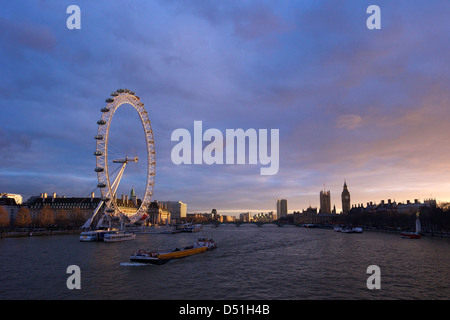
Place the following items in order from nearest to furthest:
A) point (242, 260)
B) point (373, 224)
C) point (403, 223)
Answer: point (242, 260)
point (403, 223)
point (373, 224)

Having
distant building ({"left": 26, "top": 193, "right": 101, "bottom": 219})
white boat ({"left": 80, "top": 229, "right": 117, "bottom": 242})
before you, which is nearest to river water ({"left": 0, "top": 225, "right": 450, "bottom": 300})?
white boat ({"left": 80, "top": 229, "right": 117, "bottom": 242})

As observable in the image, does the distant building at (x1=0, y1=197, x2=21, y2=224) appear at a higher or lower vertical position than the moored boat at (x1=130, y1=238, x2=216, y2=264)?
higher

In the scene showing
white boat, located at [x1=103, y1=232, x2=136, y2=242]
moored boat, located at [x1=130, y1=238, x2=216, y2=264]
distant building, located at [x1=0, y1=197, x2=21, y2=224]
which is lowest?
white boat, located at [x1=103, y1=232, x2=136, y2=242]

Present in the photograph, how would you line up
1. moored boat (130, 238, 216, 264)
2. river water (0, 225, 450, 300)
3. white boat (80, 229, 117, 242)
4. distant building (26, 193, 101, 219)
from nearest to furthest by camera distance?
1. river water (0, 225, 450, 300)
2. moored boat (130, 238, 216, 264)
3. white boat (80, 229, 117, 242)
4. distant building (26, 193, 101, 219)

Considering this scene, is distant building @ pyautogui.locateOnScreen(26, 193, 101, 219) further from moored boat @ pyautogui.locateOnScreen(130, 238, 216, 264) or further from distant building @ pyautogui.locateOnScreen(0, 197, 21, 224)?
moored boat @ pyautogui.locateOnScreen(130, 238, 216, 264)

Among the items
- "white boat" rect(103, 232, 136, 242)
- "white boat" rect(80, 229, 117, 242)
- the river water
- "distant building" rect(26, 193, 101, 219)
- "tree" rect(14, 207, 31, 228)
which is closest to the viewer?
the river water

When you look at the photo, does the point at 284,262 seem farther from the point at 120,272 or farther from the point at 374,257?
the point at 120,272

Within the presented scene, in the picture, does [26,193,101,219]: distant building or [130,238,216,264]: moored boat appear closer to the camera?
[130,238,216,264]: moored boat

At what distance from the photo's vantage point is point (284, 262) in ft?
157

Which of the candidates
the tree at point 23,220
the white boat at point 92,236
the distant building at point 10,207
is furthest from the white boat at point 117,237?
the distant building at point 10,207

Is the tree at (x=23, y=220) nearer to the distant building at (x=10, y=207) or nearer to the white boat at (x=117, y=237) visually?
the distant building at (x=10, y=207)
